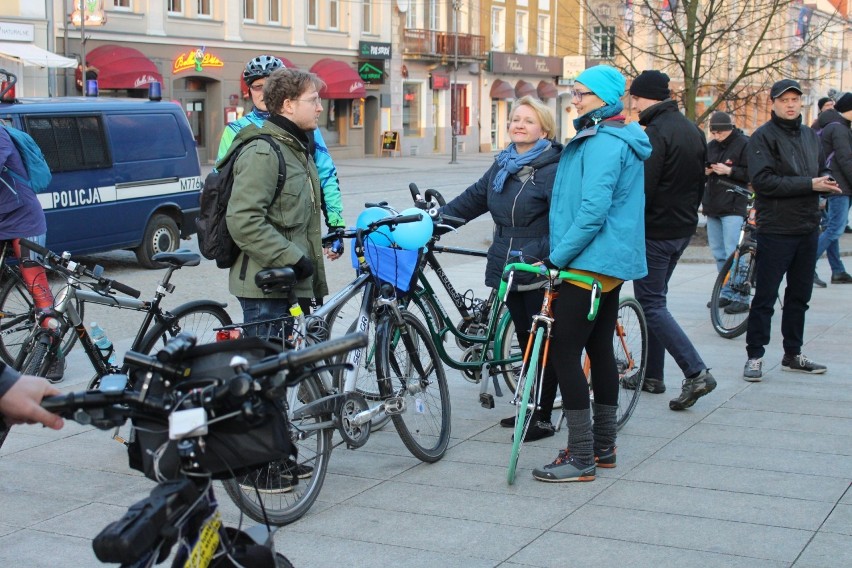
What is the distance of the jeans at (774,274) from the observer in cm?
739

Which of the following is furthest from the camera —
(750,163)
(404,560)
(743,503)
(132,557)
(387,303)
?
(750,163)

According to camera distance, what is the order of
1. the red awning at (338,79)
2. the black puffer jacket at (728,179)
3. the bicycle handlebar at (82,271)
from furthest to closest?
the red awning at (338,79) < the black puffer jacket at (728,179) < the bicycle handlebar at (82,271)

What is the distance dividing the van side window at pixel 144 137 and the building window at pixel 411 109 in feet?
109

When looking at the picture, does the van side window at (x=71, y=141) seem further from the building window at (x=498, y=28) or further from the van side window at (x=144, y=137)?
the building window at (x=498, y=28)

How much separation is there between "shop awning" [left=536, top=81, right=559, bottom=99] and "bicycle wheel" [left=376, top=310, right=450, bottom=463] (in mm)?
51669

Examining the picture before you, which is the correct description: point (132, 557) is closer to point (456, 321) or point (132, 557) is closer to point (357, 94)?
point (456, 321)

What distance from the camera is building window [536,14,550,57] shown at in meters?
56.4

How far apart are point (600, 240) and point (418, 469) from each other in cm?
140

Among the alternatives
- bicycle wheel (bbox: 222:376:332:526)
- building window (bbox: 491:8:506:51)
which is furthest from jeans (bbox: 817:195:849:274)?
building window (bbox: 491:8:506:51)

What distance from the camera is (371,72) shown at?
43219mm

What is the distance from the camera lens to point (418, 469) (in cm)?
565

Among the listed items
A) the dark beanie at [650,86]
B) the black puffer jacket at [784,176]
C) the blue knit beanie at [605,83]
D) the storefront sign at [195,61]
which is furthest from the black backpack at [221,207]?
the storefront sign at [195,61]

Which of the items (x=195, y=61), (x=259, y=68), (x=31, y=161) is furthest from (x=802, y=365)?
(x=195, y=61)

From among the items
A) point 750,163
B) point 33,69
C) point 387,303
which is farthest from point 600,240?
point 33,69
